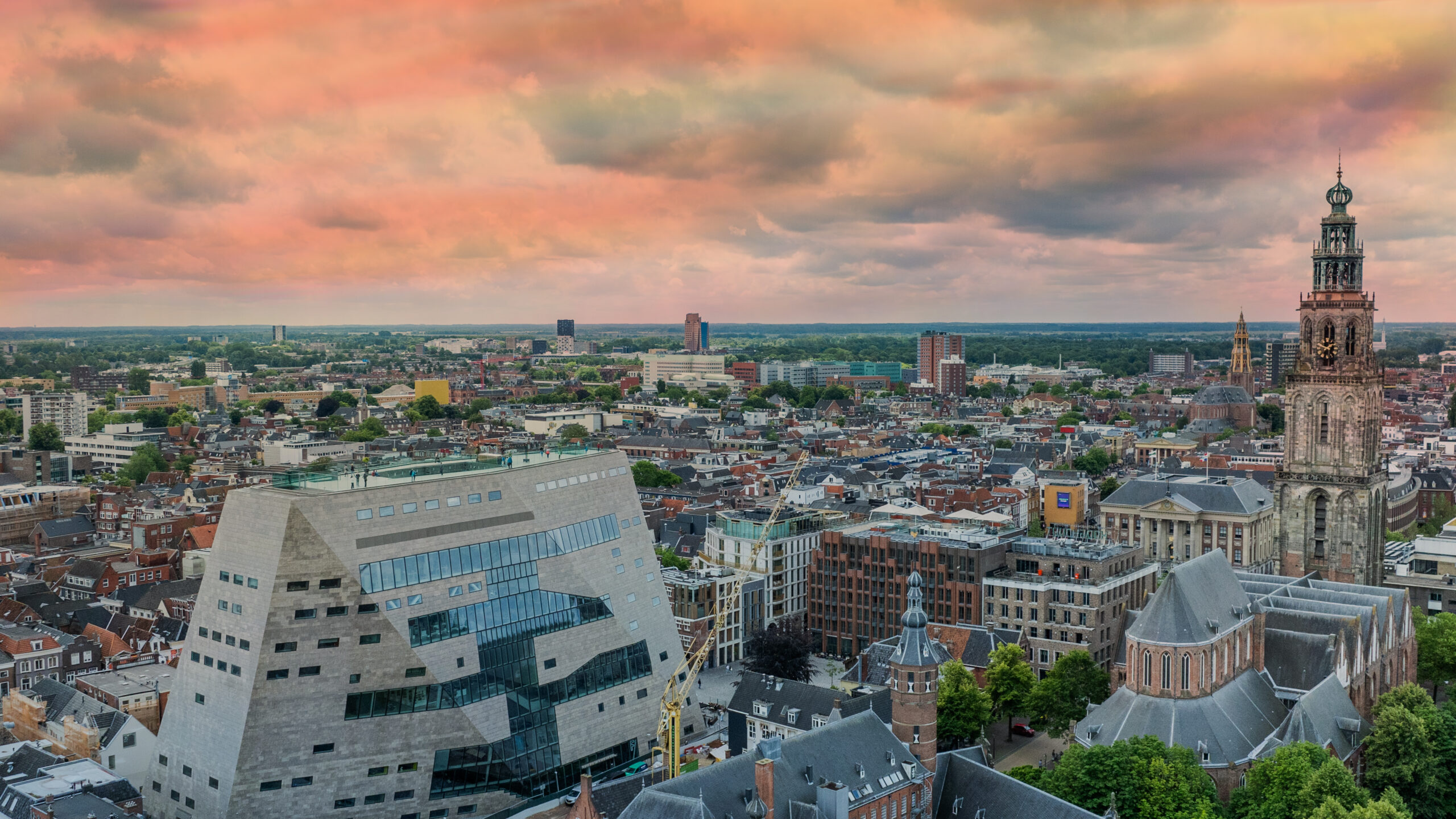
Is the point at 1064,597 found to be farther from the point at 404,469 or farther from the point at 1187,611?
the point at 404,469

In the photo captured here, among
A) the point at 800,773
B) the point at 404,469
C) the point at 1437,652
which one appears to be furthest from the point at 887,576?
the point at 800,773

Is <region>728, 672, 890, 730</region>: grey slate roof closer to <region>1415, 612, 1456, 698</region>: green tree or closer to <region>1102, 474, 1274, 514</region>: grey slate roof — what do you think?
<region>1415, 612, 1456, 698</region>: green tree

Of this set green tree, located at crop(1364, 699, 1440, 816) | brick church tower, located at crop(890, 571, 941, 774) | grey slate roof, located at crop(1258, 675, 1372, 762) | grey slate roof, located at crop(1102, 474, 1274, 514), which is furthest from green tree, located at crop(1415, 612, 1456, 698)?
brick church tower, located at crop(890, 571, 941, 774)

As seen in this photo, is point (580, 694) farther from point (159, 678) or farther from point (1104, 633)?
point (1104, 633)

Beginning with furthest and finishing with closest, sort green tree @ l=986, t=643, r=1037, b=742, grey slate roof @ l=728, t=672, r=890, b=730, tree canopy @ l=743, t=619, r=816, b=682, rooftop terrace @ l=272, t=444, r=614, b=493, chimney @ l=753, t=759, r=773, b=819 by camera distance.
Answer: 1. tree canopy @ l=743, t=619, r=816, b=682
2. green tree @ l=986, t=643, r=1037, b=742
3. grey slate roof @ l=728, t=672, r=890, b=730
4. rooftop terrace @ l=272, t=444, r=614, b=493
5. chimney @ l=753, t=759, r=773, b=819

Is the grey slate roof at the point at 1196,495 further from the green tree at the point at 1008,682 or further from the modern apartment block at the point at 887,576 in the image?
the green tree at the point at 1008,682

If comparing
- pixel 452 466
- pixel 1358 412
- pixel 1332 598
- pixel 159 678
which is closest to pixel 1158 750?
pixel 1332 598
